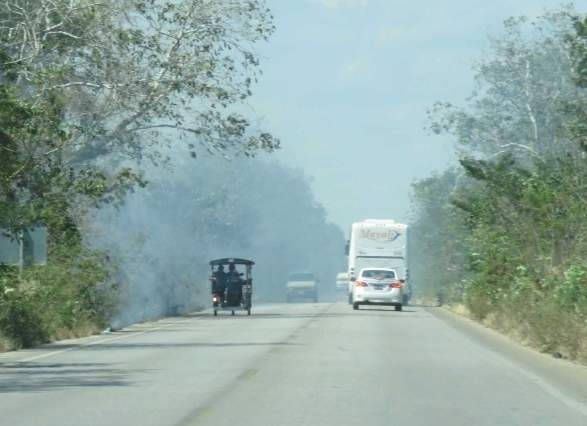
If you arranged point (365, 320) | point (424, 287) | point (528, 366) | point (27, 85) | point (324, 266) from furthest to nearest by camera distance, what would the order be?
point (324, 266) < point (424, 287) < point (365, 320) < point (27, 85) < point (528, 366)

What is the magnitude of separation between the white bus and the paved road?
30320 millimetres

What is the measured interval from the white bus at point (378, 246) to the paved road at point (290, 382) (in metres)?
30.3

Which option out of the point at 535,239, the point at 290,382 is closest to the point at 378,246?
the point at 535,239

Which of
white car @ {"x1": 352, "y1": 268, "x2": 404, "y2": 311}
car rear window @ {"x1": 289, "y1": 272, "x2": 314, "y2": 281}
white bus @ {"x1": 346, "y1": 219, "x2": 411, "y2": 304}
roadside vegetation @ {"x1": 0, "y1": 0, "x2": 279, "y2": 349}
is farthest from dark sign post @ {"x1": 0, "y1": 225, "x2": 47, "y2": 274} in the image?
car rear window @ {"x1": 289, "y1": 272, "x2": 314, "y2": 281}

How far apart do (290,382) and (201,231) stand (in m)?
75.7

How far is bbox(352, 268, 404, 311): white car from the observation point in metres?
56.4

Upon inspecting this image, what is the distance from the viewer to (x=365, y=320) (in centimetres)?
4500

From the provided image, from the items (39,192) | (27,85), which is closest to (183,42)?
(27,85)

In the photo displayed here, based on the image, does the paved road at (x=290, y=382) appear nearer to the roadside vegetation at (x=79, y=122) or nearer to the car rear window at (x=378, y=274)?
the roadside vegetation at (x=79, y=122)

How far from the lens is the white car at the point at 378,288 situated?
185ft

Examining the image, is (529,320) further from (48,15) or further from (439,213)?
(439,213)

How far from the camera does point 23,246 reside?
3341 centimetres

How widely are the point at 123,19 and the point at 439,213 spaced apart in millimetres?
58583

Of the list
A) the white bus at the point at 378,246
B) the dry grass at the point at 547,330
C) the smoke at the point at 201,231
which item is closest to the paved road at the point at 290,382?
→ the dry grass at the point at 547,330
